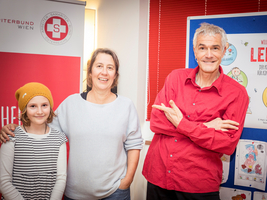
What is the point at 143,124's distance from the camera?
2629 millimetres

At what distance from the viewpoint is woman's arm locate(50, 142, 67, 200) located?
1414mm

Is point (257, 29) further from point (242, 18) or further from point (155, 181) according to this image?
point (155, 181)

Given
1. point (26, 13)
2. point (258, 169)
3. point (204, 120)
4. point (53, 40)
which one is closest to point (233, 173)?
point (258, 169)

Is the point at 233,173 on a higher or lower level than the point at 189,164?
lower

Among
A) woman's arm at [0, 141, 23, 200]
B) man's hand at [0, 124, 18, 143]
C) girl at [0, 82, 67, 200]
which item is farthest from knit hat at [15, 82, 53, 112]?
woman's arm at [0, 141, 23, 200]

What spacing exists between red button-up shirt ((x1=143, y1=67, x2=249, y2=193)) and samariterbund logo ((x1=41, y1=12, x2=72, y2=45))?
1177mm

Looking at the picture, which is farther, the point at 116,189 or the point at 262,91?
the point at 262,91

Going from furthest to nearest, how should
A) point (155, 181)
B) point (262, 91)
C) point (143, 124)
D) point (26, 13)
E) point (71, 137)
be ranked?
point (143, 124)
point (262, 91)
point (26, 13)
point (155, 181)
point (71, 137)

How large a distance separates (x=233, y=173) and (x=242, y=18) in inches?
61.8

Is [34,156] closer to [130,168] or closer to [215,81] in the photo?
[130,168]

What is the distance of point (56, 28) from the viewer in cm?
204

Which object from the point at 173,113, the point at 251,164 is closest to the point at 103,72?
the point at 173,113

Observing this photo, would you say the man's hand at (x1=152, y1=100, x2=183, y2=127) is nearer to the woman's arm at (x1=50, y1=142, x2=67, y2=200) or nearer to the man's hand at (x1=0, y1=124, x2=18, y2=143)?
the woman's arm at (x1=50, y1=142, x2=67, y2=200)

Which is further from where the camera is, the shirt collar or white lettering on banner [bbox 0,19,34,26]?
white lettering on banner [bbox 0,19,34,26]
